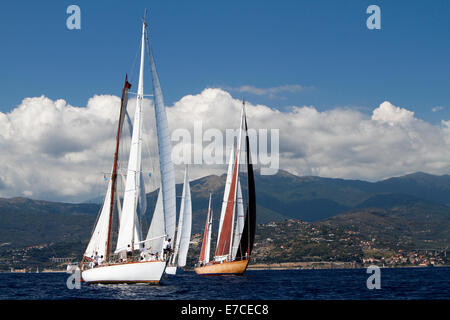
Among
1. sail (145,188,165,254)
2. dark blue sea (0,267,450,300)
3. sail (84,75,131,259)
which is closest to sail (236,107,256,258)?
dark blue sea (0,267,450,300)

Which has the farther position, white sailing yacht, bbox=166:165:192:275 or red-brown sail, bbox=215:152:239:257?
white sailing yacht, bbox=166:165:192:275

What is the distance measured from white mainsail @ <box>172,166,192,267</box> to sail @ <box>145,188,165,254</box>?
175ft

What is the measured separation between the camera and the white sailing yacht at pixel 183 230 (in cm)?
10694

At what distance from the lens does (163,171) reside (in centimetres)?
4900

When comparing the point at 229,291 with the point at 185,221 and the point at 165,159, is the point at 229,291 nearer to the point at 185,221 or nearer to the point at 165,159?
the point at 165,159

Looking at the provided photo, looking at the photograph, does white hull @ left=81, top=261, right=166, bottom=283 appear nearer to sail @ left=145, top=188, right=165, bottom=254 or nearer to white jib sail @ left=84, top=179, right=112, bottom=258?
sail @ left=145, top=188, right=165, bottom=254

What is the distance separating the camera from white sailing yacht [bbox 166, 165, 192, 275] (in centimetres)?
10694

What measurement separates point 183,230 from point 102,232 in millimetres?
49492

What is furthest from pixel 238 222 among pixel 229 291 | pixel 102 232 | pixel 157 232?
pixel 157 232

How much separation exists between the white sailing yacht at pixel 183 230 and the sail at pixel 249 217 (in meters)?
21.5

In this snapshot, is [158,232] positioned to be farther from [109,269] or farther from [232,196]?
[232,196]

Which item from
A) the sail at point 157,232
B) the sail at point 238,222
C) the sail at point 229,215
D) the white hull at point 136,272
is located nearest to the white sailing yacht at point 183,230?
the sail at point 229,215

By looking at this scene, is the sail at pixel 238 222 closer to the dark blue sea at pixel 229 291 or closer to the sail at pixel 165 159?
the dark blue sea at pixel 229 291
